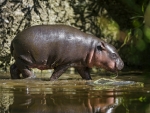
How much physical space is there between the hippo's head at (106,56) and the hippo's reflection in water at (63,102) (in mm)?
2337

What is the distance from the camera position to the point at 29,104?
3662 millimetres

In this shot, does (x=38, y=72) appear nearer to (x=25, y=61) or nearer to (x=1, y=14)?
(x=1, y=14)

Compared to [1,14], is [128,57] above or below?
below

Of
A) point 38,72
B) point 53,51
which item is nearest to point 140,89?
point 53,51

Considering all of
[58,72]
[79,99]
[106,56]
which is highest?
[79,99]

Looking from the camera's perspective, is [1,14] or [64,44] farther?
[1,14]

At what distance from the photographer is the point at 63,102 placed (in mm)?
3779

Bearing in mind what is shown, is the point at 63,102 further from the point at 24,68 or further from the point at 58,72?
the point at 24,68

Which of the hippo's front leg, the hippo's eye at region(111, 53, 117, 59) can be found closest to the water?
the hippo's front leg

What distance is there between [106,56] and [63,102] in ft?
10.6

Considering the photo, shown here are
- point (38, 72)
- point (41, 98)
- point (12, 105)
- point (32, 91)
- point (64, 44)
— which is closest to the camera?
point (12, 105)

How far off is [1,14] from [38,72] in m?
1.37

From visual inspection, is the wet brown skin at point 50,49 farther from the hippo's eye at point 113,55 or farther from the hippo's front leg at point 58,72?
the hippo's eye at point 113,55

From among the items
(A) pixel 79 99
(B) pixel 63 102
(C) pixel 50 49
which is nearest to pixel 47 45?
(C) pixel 50 49
